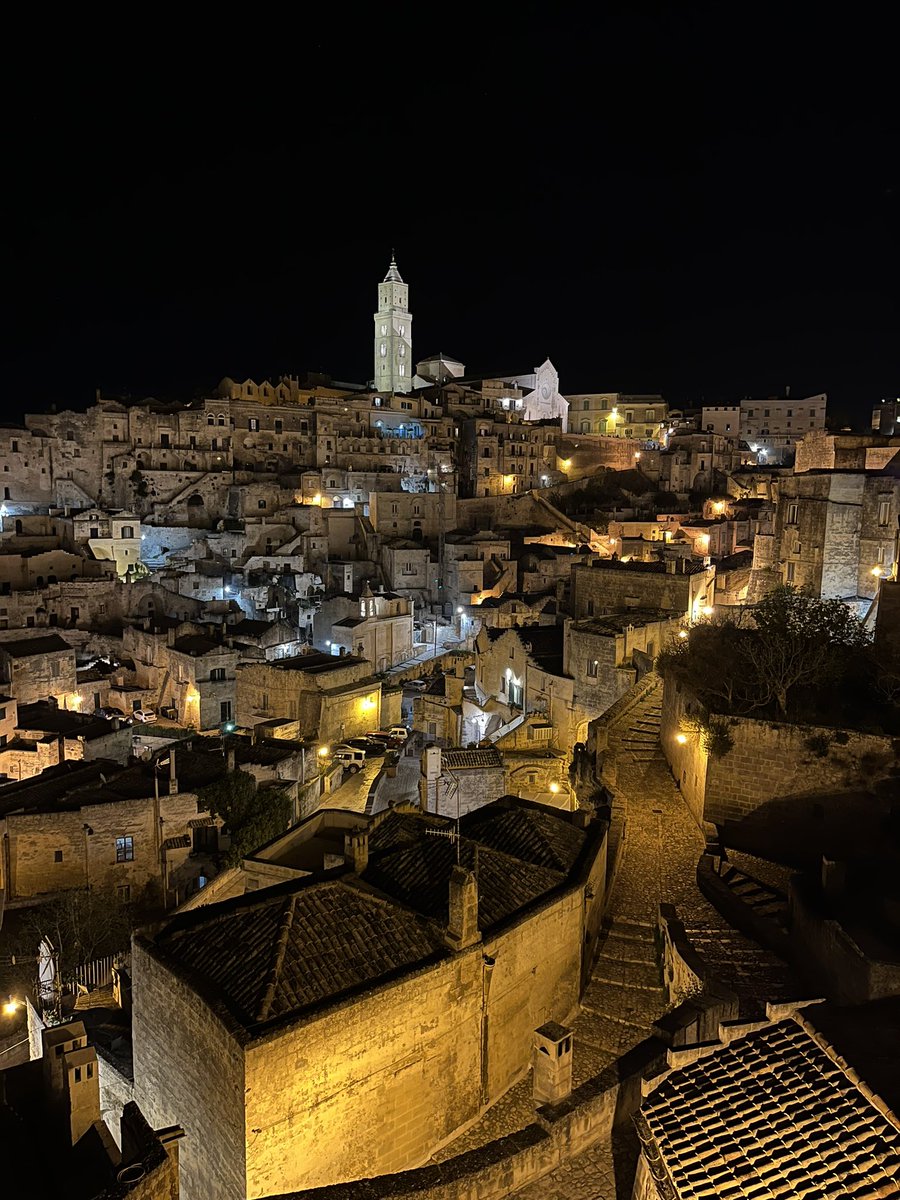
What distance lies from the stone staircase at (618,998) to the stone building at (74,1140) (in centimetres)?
A: 469

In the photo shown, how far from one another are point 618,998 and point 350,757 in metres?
14.4

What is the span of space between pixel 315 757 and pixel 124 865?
6344mm

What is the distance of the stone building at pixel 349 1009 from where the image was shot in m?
6.86

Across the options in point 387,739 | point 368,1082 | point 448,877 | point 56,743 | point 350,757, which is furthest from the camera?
point 387,739

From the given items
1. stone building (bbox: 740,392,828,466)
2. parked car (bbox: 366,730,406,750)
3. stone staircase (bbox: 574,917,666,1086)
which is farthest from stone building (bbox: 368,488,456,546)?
stone staircase (bbox: 574,917,666,1086)

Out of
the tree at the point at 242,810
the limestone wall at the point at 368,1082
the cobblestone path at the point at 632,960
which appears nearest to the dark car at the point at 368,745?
the tree at the point at 242,810

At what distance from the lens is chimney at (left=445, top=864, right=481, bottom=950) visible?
789 centimetres

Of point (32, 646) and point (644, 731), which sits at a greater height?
point (644, 731)

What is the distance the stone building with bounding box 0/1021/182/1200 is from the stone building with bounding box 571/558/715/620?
66.6 ft

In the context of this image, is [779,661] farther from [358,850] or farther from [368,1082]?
[368,1082]

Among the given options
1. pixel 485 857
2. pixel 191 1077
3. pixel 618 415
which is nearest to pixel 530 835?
pixel 485 857

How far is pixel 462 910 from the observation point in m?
7.95

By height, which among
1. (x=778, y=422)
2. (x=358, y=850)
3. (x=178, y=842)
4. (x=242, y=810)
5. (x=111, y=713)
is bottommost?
(x=111, y=713)

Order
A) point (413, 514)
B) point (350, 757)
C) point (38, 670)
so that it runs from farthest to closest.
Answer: point (413, 514) → point (38, 670) → point (350, 757)
